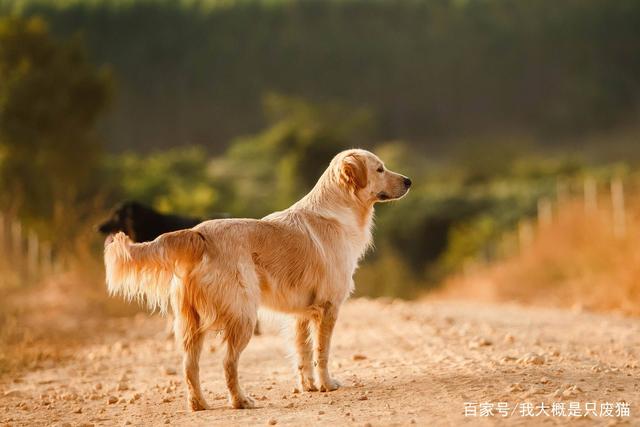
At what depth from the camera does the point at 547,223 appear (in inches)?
843

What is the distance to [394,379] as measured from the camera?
710 centimetres

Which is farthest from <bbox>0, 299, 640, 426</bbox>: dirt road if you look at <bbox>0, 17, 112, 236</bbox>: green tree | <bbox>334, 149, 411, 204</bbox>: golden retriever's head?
<bbox>0, 17, 112, 236</bbox>: green tree

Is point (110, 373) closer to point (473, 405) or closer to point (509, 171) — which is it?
point (473, 405)

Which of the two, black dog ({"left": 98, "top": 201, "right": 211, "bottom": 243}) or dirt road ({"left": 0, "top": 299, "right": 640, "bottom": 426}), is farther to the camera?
black dog ({"left": 98, "top": 201, "right": 211, "bottom": 243})

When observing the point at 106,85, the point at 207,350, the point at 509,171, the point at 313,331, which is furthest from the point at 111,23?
the point at 313,331

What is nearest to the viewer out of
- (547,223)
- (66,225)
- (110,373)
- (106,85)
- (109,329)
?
(110,373)

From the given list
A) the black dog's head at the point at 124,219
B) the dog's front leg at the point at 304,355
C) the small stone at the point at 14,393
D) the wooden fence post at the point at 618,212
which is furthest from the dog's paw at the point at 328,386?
the wooden fence post at the point at 618,212

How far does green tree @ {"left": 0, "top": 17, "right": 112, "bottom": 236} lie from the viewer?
24422 millimetres

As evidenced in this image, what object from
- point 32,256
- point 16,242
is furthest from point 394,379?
point 16,242

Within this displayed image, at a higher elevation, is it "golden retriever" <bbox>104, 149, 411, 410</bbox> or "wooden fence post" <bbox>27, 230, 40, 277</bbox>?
"wooden fence post" <bbox>27, 230, 40, 277</bbox>

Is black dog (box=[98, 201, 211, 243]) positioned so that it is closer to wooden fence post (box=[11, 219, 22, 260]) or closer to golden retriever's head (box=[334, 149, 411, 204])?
golden retriever's head (box=[334, 149, 411, 204])

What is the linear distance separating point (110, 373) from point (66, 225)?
8750mm

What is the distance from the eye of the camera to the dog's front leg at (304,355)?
722cm

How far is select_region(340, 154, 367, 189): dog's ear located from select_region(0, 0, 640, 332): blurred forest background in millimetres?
15721
